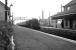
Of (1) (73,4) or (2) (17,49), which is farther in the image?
(1) (73,4)

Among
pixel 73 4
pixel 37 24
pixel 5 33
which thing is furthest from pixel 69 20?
pixel 5 33

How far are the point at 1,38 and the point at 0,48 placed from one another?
43cm

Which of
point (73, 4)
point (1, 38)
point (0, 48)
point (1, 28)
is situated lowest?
point (0, 48)

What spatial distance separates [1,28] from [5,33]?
1.24 feet

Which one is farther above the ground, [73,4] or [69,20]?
[73,4]

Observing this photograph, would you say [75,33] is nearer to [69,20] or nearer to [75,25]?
[75,25]

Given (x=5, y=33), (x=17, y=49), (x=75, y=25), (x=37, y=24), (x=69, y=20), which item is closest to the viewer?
(x=5, y=33)

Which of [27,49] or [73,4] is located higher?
[73,4]

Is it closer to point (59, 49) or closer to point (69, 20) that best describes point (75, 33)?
point (59, 49)

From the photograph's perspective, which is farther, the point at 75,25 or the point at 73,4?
the point at 73,4

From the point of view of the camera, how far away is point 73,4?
90.3ft

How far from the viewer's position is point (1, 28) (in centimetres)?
592

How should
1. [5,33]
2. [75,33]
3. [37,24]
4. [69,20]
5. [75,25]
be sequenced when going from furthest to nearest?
[37,24]
[69,20]
[75,25]
[75,33]
[5,33]

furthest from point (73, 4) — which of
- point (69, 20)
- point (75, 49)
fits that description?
point (75, 49)
